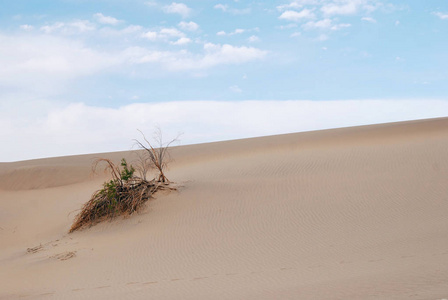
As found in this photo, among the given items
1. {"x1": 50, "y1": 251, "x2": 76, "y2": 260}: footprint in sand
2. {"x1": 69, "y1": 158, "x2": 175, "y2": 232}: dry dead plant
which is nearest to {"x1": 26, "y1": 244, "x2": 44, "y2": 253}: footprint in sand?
{"x1": 69, "y1": 158, "x2": 175, "y2": 232}: dry dead plant

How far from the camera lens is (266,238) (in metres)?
10.2

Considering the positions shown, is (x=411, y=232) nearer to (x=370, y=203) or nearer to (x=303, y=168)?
(x=370, y=203)

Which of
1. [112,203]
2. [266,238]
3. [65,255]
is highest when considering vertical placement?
[112,203]

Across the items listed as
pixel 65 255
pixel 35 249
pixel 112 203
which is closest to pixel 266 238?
pixel 65 255

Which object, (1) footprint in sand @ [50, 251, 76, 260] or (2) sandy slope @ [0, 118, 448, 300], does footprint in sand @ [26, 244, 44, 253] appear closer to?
(2) sandy slope @ [0, 118, 448, 300]

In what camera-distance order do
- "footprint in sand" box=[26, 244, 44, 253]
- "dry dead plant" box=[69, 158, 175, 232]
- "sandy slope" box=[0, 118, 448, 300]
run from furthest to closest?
1. "dry dead plant" box=[69, 158, 175, 232]
2. "footprint in sand" box=[26, 244, 44, 253]
3. "sandy slope" box=[0, 118, 448, 300]

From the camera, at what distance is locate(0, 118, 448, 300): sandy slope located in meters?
7.06

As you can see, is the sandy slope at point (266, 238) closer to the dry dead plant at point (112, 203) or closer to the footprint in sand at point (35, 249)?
the footprint in sand at point (35, 249)

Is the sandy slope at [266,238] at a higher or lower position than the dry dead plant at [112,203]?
lower

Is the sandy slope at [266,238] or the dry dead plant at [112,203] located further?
the dry dead plant at [112,203]

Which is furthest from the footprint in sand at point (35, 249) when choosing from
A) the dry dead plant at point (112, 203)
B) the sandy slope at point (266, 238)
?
the dry dead plant at point (112, 203)

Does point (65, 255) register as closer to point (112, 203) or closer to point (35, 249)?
point (35, 249)

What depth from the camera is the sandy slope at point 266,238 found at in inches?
278

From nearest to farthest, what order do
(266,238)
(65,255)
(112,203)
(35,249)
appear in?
(266,238) → (65,255) → (35,249) → (112,203)
